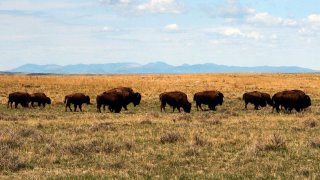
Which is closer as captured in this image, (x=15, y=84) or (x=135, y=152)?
(x=135, y=152)

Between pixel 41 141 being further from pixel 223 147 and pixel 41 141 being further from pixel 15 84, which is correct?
pixel 15 84

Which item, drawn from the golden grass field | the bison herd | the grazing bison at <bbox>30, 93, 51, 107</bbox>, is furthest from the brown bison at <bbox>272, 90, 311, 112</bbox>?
the grazing bison at <bbox>30, 93, 51, 107</bbox>

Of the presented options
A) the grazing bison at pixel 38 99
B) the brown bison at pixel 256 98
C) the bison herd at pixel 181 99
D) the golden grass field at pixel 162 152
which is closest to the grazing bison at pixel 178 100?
the bison herd at pixel 181 99

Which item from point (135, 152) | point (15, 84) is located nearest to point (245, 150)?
point (135, 152)

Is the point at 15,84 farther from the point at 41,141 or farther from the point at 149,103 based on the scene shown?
the point at 41,141

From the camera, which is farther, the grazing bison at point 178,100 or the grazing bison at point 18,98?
the grazing bison at point 18,98

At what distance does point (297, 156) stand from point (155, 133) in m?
6.70

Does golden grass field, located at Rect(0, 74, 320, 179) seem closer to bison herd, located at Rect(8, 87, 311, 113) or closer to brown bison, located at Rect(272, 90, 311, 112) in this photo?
brown bison, located at Rect(272, 90, 311, 112)

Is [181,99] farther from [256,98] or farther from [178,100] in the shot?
[256,98]

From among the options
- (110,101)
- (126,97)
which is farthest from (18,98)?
(126,97)

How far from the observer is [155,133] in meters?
18.4

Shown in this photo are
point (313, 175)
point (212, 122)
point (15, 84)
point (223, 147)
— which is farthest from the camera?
point (15, 84)

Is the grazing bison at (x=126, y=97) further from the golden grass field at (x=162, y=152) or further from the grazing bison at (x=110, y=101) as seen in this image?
the golden grass field at (x=162, y=152)

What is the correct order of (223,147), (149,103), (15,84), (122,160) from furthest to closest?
(15,84) → (149,103) → (223,147) → (122,160)
